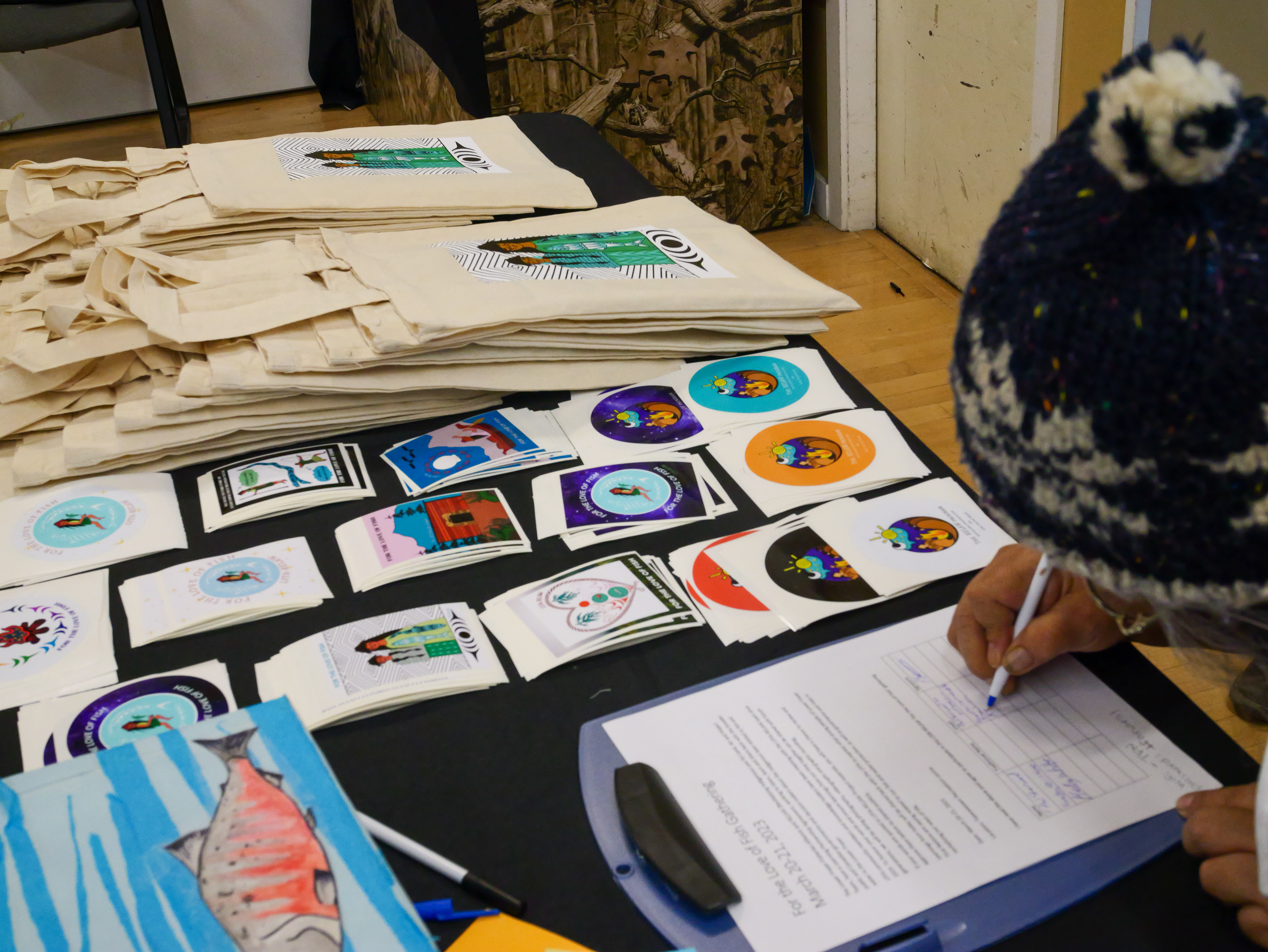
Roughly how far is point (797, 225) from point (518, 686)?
2318mm

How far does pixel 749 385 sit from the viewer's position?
3.28 feet

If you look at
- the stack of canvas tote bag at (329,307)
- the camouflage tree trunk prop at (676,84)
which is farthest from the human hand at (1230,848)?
the camouflage tree trunk prop at (676,84)

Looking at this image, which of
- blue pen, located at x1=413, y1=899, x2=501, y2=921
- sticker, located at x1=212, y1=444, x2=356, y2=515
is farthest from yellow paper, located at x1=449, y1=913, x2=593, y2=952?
sticker, located at x1=212, y1=444, x2=356, y2=515

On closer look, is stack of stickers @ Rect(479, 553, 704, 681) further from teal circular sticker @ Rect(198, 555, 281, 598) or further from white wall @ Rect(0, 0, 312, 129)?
white wall @ Rect(0, 0, 312, 129)

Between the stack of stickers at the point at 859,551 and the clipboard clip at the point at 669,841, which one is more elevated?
the stack of stickers at the point at 859,551

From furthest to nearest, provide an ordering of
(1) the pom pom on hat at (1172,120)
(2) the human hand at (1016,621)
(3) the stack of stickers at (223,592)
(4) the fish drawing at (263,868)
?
(3) the stack of stickers at (223,592), (2) the human hand at (1016,621), (4) the fish drawing at (263,868), (1) the pom pom on hat at (1172,120)

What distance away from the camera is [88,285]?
3.34ft

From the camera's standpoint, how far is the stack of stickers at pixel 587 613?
28.3 inches

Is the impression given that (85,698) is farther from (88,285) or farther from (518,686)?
(88,285)

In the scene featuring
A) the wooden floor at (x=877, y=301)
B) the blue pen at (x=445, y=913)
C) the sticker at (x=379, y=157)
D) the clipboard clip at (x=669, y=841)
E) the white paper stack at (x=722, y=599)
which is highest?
the sticker at (x=379, y=157)

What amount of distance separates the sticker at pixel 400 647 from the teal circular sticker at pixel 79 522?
0.81 ft

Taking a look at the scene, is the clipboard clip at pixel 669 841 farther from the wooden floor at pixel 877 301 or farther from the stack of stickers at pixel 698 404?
the wooden floor at pixel 877 301

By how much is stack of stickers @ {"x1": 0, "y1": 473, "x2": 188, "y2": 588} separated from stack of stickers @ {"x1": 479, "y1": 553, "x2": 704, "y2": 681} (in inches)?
11.2

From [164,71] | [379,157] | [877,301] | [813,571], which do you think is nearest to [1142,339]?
[813,571]
